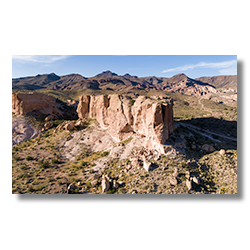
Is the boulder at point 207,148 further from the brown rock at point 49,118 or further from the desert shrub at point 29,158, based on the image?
the brown rock at point 49,118

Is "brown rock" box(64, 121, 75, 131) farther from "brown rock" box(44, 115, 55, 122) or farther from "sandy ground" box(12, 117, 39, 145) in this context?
"brown rock" box(44, 115, 55, 122)

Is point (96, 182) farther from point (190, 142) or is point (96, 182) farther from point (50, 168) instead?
point (190, 142)

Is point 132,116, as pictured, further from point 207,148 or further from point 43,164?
point 43,164

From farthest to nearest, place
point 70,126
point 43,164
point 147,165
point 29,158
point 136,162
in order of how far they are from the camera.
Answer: point 70,126
point 29,158
point 43,164
point 136,162
point 147,165

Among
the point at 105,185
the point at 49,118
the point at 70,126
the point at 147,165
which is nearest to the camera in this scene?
the point at 105,185

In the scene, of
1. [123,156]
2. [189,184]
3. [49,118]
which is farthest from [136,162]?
[49,118]

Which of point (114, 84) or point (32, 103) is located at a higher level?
point (114, 84)
